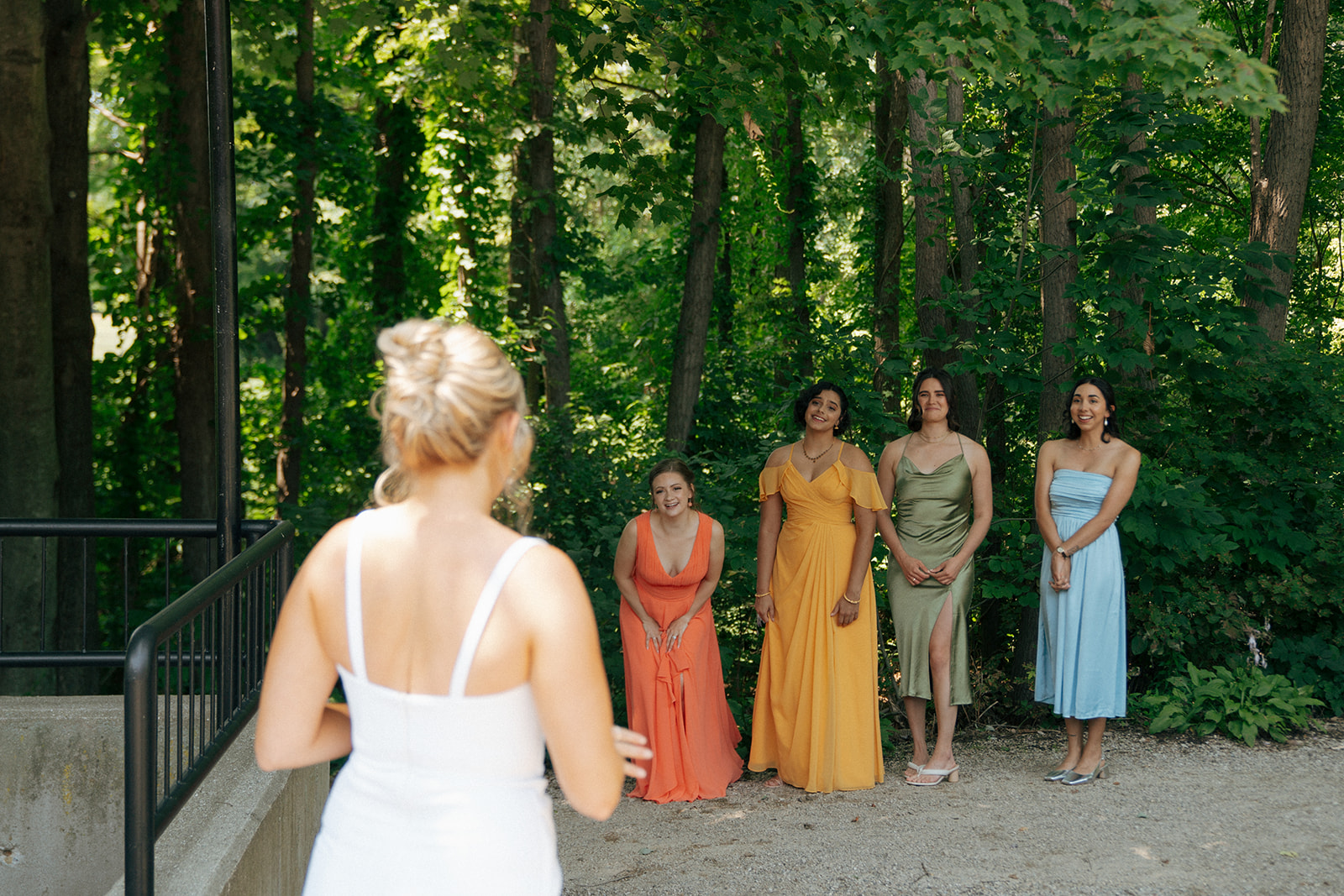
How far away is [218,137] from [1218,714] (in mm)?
6006

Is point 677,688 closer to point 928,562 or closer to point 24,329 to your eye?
point 928,562

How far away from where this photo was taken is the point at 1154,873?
4.62 metres

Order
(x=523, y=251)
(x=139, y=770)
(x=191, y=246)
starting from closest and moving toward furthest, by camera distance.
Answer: (x=139, y=770), (x=191, y=246), (x=523, y=251)

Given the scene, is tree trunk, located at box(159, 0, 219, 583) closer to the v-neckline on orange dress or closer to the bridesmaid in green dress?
the v-neckline on orange dress

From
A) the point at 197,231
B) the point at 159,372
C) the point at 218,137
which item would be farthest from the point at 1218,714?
the point at 159,372

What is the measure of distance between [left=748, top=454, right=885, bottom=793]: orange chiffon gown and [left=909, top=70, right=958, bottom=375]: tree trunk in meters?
1.59

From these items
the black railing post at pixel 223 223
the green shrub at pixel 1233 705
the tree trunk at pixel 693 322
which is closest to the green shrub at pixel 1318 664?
the green shrub at pixel 1233 705

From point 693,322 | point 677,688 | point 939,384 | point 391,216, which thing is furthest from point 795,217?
point 677,688

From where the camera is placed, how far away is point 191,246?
34.1 ft

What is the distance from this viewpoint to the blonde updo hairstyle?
5.68 feet

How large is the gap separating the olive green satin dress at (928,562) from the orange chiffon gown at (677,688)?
1013 millimetres

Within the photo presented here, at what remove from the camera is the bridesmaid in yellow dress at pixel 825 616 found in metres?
5.85

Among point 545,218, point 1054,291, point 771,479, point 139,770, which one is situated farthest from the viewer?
point 545,218

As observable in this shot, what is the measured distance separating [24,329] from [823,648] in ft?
17.3
